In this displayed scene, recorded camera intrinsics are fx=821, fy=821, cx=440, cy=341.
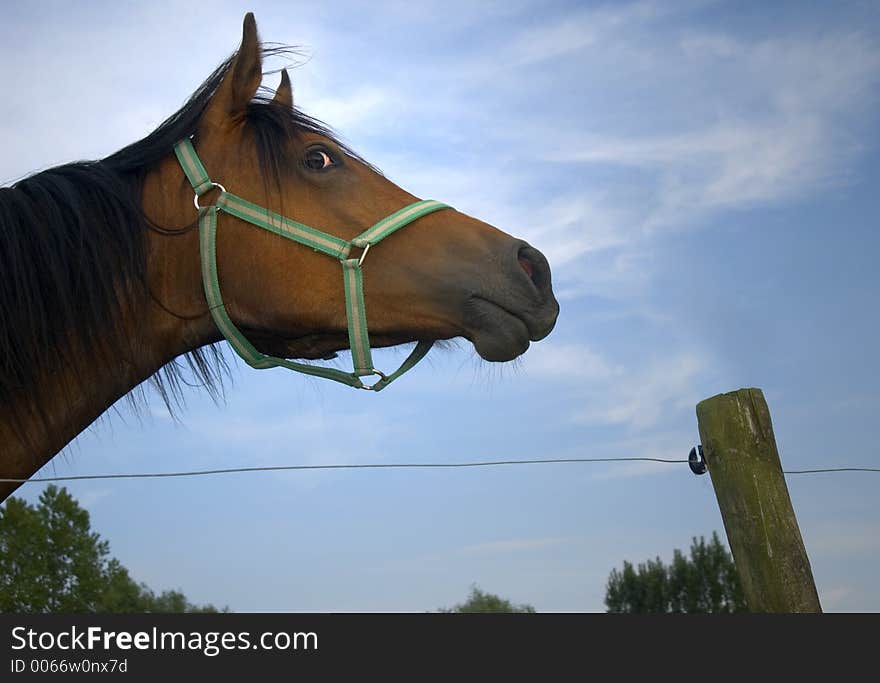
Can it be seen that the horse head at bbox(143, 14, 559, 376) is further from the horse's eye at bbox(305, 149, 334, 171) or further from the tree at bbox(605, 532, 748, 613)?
the tree at bbox(605, 532, 748, 613)

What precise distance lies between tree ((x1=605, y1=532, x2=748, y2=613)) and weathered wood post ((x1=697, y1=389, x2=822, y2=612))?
3472 cm

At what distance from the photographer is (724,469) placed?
3.66 meters

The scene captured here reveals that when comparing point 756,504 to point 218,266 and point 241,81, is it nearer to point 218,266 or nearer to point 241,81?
point 218,266

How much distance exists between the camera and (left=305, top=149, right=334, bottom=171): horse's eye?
344cm

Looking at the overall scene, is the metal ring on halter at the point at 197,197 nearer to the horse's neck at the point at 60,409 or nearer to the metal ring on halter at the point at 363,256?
→ the horse's neck at the point at 60,409

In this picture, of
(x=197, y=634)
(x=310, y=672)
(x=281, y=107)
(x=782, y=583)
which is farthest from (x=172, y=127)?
(x=782, y=583)

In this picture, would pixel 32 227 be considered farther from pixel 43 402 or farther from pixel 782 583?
pixel 782 583

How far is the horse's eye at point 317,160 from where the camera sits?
3.44m

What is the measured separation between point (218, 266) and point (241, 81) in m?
0.81

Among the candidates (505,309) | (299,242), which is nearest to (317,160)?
(299,242)

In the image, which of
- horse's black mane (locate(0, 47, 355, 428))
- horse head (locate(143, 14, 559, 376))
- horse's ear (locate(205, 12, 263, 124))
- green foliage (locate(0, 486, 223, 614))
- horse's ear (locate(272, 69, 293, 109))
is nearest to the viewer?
horse's black mane (locate(0, 47, 355, 428))

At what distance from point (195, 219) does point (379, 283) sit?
79 centimetres

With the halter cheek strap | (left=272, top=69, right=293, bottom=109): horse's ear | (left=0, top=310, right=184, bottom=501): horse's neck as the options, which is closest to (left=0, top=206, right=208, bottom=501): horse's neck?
(left=0, top=310, right=184, bottom=501): horse's neck

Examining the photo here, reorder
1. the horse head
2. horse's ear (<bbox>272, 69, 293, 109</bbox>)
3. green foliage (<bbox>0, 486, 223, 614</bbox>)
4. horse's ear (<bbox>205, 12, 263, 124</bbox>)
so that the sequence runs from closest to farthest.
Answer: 1. the horse head
2. horse's ear (<bbox>205, 12, 263, 124</bbox>)
3. horse's ear (<bbox>272, 69, 293, 109</bbox>)
4. green foliage (<bbox>0, 486, 223, 614</bbox>)
